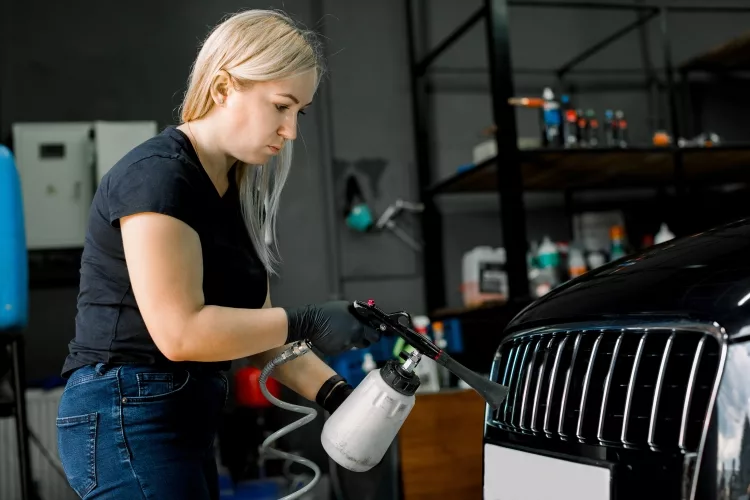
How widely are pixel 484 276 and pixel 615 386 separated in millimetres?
2748

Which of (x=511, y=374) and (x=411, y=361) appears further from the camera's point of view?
(x=511, y=374)

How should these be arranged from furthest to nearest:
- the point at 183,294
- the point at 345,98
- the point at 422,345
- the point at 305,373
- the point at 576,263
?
the point at 345,98
the point at 576,263
the point at 305,373
the point at 422,345
the point at 183,294

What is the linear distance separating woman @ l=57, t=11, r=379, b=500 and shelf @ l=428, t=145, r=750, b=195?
6.90 feet

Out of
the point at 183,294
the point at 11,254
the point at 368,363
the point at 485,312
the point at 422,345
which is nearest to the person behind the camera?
the point at 183,294

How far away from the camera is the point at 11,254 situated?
7.09 feet

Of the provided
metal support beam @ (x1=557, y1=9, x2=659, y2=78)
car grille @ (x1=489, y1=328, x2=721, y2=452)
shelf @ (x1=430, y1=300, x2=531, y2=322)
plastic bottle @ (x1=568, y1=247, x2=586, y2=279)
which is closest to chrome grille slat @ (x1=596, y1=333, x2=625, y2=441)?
car grille @ (x1=489, y1=328, x2=721, y2=452)

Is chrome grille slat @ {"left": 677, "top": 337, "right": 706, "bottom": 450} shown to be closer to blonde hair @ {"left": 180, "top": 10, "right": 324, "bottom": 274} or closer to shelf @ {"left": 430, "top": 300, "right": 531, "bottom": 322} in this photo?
blonde hair @ {"left": 180, "top": 10, "right": 324, "bottom": 274}

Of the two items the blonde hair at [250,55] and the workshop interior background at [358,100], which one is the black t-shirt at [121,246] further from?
the workshop interior background at [358,100]

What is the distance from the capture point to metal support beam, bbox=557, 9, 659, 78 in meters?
4.18

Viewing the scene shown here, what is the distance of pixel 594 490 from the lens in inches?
45.6

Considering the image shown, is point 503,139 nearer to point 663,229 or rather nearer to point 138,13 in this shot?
point 663,229

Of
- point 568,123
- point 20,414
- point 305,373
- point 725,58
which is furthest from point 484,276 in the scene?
point 305,373

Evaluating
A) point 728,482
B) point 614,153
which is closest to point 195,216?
point 728,482

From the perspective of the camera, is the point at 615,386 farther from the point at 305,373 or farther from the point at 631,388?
the point at 305,373
